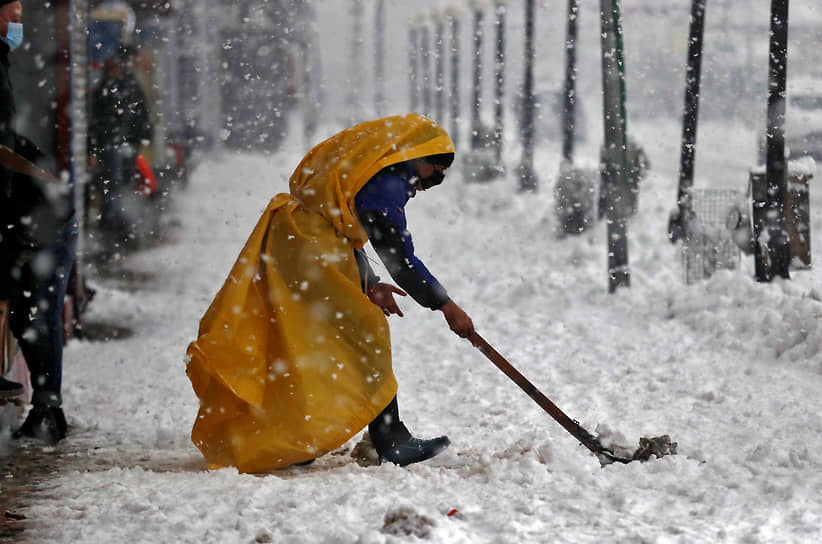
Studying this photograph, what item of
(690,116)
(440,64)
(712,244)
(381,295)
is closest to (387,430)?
(381,295)

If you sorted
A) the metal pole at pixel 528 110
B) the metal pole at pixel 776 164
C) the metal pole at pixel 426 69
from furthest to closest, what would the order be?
the metal pole at pixel 426 69 → the metal pole at pixel 528 110 → the metal pole at pixel 776 164

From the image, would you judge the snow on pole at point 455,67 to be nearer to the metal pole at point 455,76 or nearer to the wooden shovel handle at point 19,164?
the metal pole at point 455,76

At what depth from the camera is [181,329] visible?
8.46 metres

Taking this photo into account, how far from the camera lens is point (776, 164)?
844cm

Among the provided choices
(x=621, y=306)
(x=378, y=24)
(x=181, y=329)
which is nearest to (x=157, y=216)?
(x=181, y=329)

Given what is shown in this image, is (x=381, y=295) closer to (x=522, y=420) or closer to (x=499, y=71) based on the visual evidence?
(x=522, y=420)

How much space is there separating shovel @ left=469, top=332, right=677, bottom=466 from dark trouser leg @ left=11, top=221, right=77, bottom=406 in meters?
2.07

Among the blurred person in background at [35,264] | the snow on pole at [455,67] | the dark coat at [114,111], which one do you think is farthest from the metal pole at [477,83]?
the blurred person in background at [35,264]

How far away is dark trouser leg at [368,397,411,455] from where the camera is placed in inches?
174

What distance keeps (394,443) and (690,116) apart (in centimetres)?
733

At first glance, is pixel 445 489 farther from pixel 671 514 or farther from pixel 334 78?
pixel 334 78

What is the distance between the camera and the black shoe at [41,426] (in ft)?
16.7

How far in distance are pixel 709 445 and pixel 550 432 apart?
0.69 meters

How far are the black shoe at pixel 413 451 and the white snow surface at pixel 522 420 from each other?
0.29 feet
